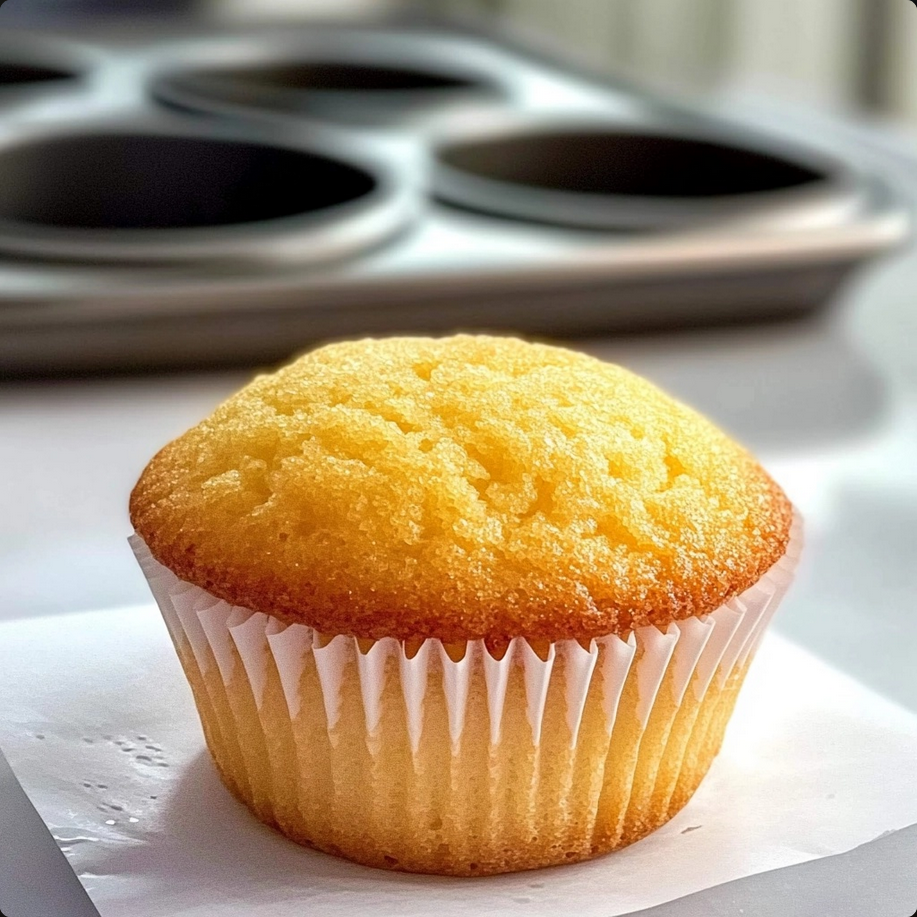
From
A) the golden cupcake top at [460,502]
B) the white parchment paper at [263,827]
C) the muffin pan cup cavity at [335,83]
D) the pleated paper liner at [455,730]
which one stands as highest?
the muffin pan cup cavity at [335,83]

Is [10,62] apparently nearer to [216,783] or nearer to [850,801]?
[216,783]

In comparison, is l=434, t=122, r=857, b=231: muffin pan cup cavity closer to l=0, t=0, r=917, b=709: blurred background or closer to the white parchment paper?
l=0, t=0, r=917, b=709: blurred background

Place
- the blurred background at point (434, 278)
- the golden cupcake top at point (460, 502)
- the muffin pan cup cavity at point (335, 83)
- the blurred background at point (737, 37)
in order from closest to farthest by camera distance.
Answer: the golden cupcake top at point (460, 502), the blurred background at point (434, 278), the muffin pan cup cavity at point (335, 83), the blurred background at point (737, 37)

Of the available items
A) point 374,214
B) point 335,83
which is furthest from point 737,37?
point 374,214

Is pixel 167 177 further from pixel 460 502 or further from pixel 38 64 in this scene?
pixel 460 502

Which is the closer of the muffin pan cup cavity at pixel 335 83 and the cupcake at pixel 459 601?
the cupcake at pixel 459 601

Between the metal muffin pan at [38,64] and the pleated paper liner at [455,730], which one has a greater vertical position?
the metal muffin pan at [38,64]

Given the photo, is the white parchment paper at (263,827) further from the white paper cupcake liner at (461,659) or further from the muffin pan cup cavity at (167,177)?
the muffin pan cup cavity at (167,177)

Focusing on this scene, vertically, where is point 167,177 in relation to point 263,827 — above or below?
above

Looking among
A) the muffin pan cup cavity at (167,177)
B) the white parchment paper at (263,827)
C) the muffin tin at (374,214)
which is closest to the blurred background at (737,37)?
the muffin tin at (374,214)
